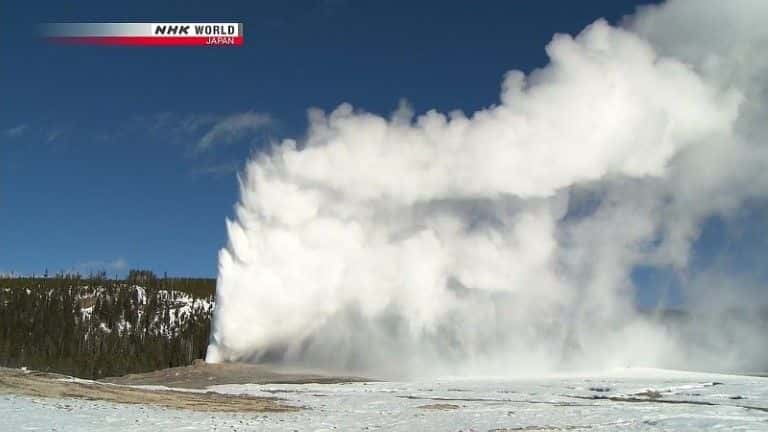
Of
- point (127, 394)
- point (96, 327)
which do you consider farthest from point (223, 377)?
point (96, 327)

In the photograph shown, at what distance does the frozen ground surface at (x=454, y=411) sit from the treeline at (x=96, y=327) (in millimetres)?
63040

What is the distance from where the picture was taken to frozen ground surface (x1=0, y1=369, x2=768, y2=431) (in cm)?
2447

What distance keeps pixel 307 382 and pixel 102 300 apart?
143419mm

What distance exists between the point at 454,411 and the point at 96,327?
474ft

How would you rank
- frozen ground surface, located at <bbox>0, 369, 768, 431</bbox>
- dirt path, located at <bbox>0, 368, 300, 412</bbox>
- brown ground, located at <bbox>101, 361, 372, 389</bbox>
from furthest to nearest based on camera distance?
brown ground, located at <bbox>101, 361, 372, 389</bbox>
dirt path, located at <bbox>0, 368, 300, 412</bbox>
frozen ground surface, located at <bbox>0, 369, 768, 431</bbox>

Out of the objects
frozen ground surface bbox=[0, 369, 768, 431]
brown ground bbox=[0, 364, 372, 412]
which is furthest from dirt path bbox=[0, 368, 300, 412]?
frozen ground surface bbox=[0, 369, 768, 431]

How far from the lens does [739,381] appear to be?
4847 centimetres

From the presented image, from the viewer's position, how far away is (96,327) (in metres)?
160

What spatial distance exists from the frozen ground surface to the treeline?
2482 inches

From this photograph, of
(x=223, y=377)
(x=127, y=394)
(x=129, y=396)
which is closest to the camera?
(x=129, y=396)

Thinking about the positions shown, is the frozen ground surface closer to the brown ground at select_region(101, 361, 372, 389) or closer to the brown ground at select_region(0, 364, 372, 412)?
the brown ground at select_region(0, 364, 372, 412)

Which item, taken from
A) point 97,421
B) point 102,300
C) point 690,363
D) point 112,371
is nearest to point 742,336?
point 690,363

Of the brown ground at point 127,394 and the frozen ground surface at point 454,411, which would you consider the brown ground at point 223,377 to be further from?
the frozen ground surface at point 454,411

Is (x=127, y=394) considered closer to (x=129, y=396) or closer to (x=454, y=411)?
(x=129, y=396)
